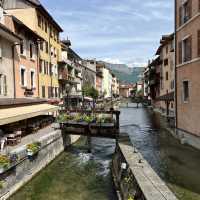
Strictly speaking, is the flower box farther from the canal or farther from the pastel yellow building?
the pastel yellow building

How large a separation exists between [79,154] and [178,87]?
1009 centimetres

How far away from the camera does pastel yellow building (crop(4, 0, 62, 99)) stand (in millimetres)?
31000

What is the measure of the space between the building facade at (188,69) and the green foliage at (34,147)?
10839mm

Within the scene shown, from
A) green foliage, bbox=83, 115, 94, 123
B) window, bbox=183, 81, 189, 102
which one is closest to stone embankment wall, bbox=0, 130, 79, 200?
green foliage, bbox=83, 115, 94, 123

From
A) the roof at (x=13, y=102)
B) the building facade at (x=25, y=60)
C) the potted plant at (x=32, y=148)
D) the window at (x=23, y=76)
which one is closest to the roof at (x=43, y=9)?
the building facade at (x=25, y=60)

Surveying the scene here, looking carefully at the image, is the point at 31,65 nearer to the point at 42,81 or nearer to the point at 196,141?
the point at 42,81

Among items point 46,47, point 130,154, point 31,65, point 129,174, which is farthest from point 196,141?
point 46,47

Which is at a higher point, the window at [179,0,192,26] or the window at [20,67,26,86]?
the window at [179,0,192,26]

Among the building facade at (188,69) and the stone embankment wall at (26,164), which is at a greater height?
the building facade at (188,69)

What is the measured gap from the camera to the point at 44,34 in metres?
35.0

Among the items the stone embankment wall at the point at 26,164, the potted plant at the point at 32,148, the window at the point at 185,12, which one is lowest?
the stone embankment wall at the point at 26,164

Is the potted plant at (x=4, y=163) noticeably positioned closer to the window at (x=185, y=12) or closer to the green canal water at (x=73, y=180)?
the green canal water at (x=73, y=180)

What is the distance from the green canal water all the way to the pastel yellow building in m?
14.2

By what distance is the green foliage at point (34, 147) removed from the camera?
49.2 ft
